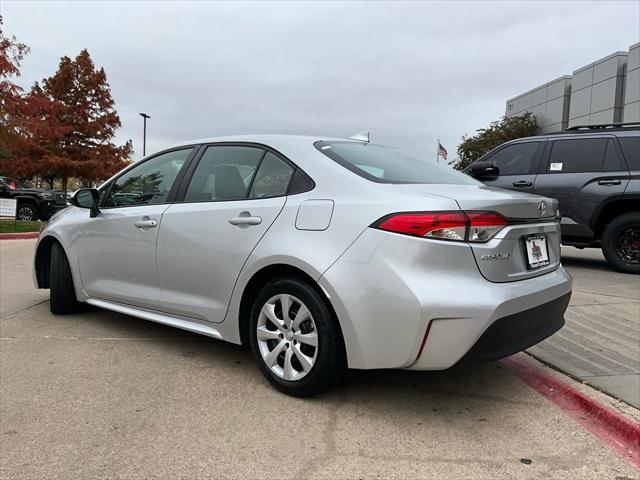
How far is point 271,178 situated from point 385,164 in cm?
73

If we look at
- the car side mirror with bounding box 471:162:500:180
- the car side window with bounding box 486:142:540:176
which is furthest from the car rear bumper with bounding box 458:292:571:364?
the car side window with bounding box 486:142:540:176

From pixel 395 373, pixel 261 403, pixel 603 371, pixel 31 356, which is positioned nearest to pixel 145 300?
pixel 31 356

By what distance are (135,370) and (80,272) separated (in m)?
1.43

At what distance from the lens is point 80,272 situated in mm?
4668

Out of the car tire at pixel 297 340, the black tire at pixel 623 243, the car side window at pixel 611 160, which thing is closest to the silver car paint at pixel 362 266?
the car tire at pixel 297 340

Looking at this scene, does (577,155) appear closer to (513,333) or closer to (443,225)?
(513,333)

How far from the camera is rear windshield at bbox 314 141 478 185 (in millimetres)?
3191

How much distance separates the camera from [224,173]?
371 cm

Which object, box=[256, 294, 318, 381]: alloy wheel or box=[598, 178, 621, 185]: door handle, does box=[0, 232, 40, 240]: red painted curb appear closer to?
box=[256, 294, 318, 381]: alloy wheel

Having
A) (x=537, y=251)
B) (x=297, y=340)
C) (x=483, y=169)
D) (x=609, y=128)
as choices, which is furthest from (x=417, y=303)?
(x=609, y=128)

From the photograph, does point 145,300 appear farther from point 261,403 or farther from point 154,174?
point 261,403

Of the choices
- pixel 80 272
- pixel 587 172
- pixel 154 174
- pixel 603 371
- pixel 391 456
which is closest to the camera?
pixel 391 456

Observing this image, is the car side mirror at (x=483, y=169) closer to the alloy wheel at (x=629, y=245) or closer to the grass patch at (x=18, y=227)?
the alloy wheel at (x=629, y=245)

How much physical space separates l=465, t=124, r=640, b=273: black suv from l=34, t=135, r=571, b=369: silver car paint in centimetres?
437
